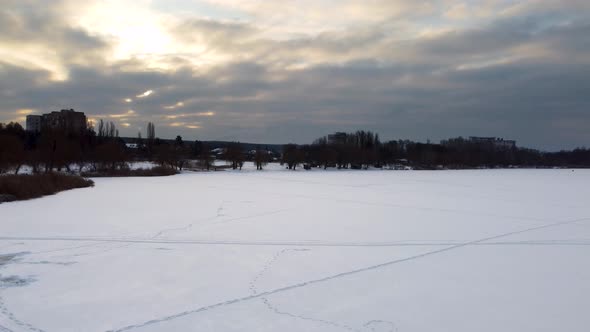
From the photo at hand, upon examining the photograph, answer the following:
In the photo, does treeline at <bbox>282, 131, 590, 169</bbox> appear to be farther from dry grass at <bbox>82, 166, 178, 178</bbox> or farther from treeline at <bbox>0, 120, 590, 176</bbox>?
dry grass at <bbox>82, 166, 178, 178</bbox>

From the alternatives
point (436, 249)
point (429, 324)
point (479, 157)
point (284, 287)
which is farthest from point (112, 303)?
point (479, 157)

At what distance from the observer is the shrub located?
1405cm

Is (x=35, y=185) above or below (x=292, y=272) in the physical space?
above

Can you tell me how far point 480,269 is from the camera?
554 centimetres

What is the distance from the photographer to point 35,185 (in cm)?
1542

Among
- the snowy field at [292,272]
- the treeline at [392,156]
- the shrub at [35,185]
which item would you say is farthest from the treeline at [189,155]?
the snowy field at [292,272]

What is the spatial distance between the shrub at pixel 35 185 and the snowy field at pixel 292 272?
444 cm

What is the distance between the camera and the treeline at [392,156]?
2349 inches

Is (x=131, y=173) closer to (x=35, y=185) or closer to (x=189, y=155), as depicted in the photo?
(x=35, y=185)

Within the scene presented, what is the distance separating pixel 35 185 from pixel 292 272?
13.9 metres

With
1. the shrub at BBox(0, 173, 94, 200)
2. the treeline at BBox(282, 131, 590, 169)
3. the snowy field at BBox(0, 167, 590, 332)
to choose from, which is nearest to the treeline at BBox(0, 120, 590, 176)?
the treeline at BBox(282, 131, 590, 169)

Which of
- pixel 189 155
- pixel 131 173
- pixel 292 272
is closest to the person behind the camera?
pixel 292 272

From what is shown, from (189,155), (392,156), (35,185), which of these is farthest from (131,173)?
(392,156)

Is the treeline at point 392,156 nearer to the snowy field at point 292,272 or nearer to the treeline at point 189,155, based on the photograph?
the treeline at point 189,155
